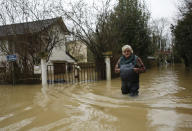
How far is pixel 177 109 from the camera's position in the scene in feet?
11.4

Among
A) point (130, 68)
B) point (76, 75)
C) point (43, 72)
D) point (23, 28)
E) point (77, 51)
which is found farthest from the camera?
point (77, 51)

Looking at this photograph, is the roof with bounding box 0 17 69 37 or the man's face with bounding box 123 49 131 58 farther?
the roof with bounding box 0 17 69 37

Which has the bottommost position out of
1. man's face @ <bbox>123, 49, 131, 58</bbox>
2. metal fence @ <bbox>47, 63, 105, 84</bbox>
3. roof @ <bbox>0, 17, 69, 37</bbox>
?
metal fence @ <bbox>47, 63, 105, 84</bbox>

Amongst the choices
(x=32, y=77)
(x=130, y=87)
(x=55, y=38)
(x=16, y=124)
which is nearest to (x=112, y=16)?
(x=55, y=38)

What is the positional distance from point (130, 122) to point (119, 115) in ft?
1.36

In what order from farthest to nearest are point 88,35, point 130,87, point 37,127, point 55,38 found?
point 55,38 < point 88,35 < point 130,87 < point 37,127

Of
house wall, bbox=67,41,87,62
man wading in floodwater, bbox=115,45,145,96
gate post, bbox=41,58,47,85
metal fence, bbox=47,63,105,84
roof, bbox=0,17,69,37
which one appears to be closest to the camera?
man wading in floodwater, bbox=115,45,145,96

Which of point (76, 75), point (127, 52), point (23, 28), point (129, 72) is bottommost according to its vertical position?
point (76, 75)

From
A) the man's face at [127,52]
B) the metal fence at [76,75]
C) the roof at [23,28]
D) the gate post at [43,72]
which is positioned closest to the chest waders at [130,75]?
the man's face at [127,52]

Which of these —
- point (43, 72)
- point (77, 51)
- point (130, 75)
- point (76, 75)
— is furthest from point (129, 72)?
point (77, 51)

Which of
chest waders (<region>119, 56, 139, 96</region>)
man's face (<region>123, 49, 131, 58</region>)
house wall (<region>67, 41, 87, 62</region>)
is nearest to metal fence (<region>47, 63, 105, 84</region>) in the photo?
chest waders (<region>119, 56, 139, 96</region>)

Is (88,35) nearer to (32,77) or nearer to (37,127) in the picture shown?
(32,77)

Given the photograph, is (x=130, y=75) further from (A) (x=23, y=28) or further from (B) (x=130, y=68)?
(A) (x=23, y=28)

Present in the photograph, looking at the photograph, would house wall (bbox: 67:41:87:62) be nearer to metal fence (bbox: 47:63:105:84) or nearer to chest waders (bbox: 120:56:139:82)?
metal fence (bbox: 47:63:105:84)
